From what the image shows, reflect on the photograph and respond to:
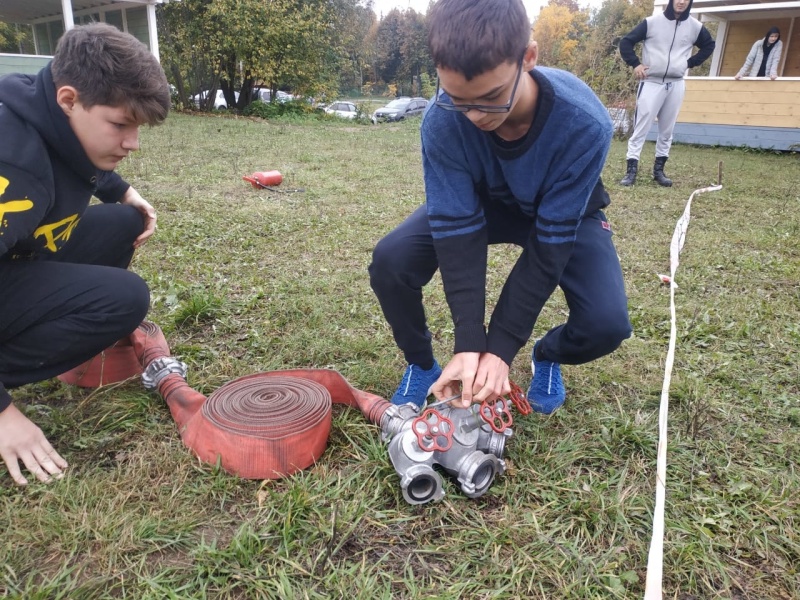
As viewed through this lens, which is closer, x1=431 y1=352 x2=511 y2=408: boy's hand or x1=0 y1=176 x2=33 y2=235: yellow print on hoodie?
x1=0 y1=176 x2=33 y2=235: yellow print on hoodie

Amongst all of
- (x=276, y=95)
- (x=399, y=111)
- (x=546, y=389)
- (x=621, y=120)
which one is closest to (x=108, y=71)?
(x=546, y=389)

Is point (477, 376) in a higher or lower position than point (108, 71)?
lower

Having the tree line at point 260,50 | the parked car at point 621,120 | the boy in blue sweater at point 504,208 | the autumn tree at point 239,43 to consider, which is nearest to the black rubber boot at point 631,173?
the boy in blue sweater at point 504,208

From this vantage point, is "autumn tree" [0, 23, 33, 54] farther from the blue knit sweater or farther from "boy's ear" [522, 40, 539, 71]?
"boy's ear" [522, 40, 539, 71]

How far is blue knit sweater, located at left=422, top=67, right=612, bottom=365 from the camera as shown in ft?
5.99

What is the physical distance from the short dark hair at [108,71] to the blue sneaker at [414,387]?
49.6 inches

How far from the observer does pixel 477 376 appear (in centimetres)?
179

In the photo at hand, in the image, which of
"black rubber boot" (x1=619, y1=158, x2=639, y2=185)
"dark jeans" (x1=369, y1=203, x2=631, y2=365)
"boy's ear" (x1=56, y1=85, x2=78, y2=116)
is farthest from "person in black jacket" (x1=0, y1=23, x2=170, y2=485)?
"black rubber boot" (x1=619, y1=158, x2=639, y2=185)

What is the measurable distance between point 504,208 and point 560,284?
34 centimetres

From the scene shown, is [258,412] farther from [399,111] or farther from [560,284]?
[399,111]

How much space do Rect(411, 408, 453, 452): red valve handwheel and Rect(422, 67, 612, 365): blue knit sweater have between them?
22 centimetres

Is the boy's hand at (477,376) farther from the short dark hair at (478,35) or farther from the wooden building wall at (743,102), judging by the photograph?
the wooden building wall at (743,102)

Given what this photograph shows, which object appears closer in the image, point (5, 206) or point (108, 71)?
point (5, 206)

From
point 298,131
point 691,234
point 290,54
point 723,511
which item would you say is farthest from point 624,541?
point 290,54
